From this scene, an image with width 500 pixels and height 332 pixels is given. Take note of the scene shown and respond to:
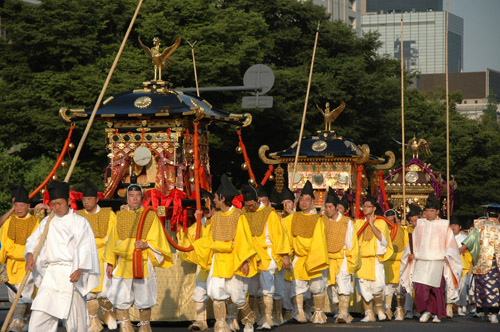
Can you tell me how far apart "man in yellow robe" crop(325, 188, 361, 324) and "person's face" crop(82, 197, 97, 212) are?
3835mm

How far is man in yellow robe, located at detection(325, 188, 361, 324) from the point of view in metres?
16.0

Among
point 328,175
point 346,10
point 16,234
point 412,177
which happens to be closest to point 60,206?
point 16,234

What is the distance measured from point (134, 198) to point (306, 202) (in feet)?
9.76

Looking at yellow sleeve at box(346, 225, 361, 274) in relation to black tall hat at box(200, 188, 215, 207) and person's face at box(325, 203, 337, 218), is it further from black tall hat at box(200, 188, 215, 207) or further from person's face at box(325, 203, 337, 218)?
black tall hat at box(200, 188, 215, 207)

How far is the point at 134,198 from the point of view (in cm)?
1329

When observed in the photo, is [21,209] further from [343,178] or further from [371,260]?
[343,178]

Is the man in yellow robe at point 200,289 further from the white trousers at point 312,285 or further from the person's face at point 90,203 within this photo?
the white trousers at point 312,285

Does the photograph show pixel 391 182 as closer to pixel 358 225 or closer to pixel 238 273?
pixel 358 225

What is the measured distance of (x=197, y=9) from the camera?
35.2 meters

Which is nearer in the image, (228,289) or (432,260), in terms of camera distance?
→ (228,289)

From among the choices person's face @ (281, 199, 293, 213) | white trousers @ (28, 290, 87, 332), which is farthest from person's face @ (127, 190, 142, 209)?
person's face @ (281, 199, 293, 213)

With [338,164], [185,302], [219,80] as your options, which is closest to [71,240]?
[185,302]

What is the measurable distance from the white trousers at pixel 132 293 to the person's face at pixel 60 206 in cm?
245

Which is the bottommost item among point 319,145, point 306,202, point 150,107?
point 306,202
